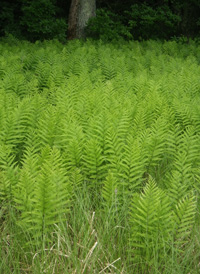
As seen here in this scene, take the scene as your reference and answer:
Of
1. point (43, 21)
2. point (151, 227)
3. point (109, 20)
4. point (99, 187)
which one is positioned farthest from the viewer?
point (43, 21)

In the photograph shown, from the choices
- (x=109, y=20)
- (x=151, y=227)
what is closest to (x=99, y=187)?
(x=151, y=227)

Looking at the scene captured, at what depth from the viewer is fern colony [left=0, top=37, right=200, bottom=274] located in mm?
2176

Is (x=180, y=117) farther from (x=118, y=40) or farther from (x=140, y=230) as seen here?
(x=118, y=40)

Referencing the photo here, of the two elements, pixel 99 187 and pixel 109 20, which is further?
pixel 109 20

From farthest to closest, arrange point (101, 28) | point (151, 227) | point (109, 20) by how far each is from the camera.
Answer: point (109, 20) → point (101, 28) → point (151, 227)

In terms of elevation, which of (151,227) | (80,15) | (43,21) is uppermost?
(151,227)

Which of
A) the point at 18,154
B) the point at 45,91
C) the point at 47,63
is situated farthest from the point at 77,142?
the point at 47,63

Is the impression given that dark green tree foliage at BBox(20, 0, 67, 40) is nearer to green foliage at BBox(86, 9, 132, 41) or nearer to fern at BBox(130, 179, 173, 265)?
green foliage at BBox(86, 9, 132, 41)

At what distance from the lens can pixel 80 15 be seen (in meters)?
11.1

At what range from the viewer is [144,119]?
4016 mm

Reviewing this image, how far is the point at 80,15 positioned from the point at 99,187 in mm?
9008

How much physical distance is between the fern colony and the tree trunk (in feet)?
21.6

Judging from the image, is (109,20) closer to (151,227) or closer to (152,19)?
(152,19)

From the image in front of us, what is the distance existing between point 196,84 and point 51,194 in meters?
3.43
